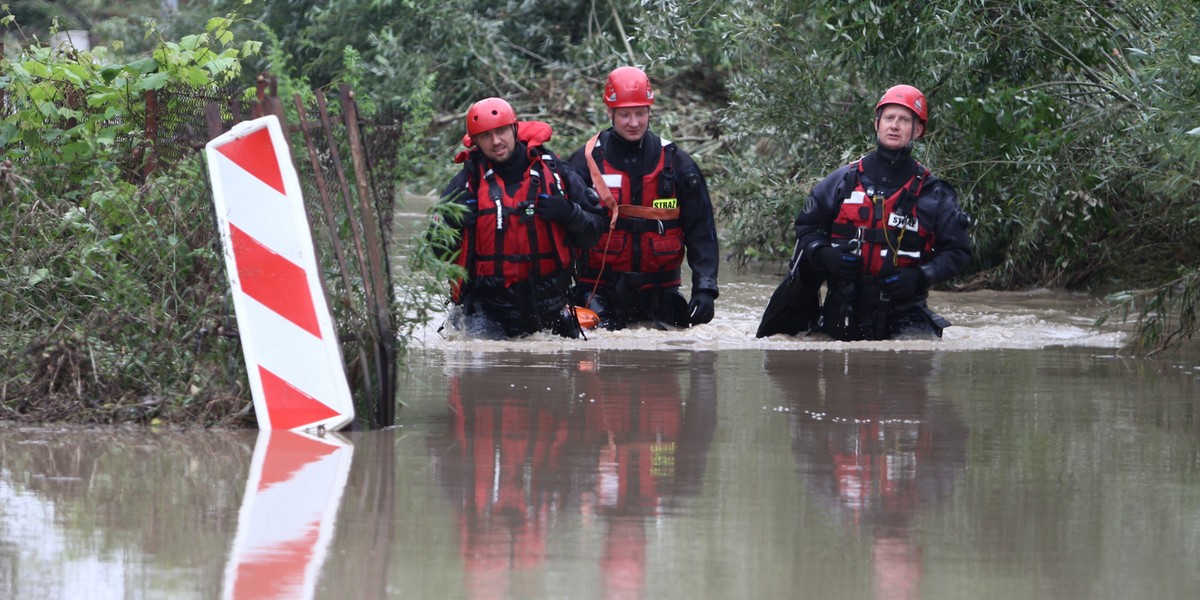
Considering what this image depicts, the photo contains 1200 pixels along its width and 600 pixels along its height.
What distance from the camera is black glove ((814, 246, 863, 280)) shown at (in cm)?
1011

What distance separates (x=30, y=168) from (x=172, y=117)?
2.56ft

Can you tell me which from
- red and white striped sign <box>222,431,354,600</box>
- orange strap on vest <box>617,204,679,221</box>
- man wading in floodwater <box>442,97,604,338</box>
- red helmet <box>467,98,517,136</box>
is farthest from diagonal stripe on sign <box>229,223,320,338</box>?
orange strap on vest <box>617,204,679,221</box>

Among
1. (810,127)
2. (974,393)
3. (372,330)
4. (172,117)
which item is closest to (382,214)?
(372,330)

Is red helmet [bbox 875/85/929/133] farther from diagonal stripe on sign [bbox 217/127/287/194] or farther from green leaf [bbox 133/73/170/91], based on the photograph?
diagonal stripe on sign [bbox 217/127/287/194]

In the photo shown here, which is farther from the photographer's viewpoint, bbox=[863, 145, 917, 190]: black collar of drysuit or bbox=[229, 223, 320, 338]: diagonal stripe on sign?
bbox=[863, 145, 917, 190]: black collar of drysuit

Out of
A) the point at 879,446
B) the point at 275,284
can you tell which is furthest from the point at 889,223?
the point at 275,284

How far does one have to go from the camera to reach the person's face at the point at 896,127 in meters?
9.95

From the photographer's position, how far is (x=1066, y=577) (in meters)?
4.40

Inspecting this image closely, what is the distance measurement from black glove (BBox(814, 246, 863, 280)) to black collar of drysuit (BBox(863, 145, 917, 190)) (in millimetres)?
463

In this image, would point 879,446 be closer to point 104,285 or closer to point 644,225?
point 104,285

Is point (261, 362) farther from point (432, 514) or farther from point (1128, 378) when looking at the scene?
point (1128, 378)

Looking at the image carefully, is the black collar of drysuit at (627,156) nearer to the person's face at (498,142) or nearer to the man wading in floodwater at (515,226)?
the man wading in floodwater at (515,226)

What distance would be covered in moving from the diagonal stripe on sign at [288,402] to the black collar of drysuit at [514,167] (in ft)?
12.2

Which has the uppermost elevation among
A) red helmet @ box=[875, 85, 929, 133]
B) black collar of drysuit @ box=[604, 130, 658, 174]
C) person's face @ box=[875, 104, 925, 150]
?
red helmet @ box=[875, 85, 929, 133]
